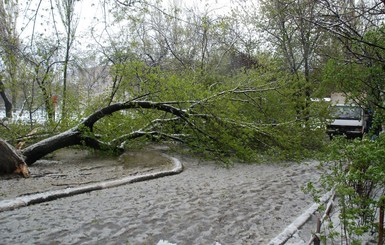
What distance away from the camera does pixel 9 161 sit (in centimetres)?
772

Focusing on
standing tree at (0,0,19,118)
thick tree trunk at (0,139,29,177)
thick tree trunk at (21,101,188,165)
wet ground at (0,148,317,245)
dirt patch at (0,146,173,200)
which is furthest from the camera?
thick tree trunk at (21,101,188,165)

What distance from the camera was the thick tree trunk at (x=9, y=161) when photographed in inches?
299

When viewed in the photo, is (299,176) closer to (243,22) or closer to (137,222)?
(137,222)

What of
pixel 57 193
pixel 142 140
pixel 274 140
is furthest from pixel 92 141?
pixel 274 140

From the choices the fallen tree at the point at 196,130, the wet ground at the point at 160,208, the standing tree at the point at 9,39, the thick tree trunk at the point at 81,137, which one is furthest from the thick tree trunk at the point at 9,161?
the standing tree at the point at 9,39

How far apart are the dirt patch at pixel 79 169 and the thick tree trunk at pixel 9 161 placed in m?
0.19

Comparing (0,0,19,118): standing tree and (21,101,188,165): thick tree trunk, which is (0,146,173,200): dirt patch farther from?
(0,0,19,118): standing tree

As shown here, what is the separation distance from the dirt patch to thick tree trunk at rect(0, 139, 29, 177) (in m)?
0.19

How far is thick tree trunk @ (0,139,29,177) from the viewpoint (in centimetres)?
760

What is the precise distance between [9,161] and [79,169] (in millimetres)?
1802

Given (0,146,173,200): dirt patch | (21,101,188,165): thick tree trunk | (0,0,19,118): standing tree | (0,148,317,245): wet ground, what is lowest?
(0,148,317,245): wet ground

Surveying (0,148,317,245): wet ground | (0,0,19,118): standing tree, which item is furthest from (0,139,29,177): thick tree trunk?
(0,0,19,118): standing tree

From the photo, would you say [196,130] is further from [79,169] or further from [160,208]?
[160,208]

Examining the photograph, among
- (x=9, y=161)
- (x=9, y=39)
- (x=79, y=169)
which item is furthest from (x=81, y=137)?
(x=9, y=39)
